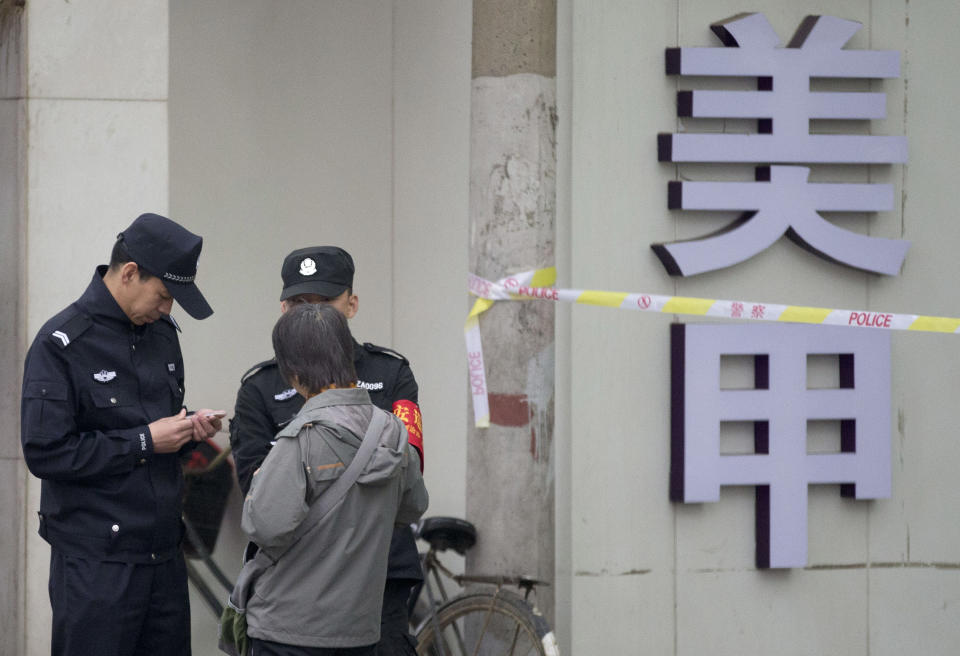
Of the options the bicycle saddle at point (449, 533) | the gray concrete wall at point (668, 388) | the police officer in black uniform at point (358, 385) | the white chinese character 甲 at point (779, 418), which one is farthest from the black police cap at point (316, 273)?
the white chinese character 甲 at point (779, 418)

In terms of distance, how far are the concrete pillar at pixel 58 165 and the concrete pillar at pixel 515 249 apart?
1.54 meters

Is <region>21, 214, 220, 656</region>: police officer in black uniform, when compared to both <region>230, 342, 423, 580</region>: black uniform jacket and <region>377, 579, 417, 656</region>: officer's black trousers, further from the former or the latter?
<region>377, 579, 417, 656</region>: officer's black trousers

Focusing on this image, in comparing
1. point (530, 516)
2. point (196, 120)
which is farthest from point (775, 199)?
point (196, 120)

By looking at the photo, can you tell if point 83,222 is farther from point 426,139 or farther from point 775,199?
point 775,199

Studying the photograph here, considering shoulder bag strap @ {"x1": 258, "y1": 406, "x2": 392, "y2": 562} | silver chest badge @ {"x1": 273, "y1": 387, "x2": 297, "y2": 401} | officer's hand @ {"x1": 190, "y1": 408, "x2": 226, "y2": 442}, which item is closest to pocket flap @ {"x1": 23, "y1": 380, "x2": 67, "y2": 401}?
officer's hand @ {"x1": 190, "y1": 408, "x2": 226, "y2": 442}

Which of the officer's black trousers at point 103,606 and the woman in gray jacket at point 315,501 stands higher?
the woman in gray jacket at point 315,501

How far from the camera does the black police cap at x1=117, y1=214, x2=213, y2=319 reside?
343cm

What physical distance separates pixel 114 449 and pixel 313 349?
2.91ft

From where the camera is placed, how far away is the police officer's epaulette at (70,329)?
3354mm

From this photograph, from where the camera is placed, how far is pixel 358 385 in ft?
11.7

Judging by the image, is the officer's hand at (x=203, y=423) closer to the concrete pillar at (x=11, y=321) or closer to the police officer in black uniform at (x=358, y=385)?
the police officer in black uniform at (x=358, y=385)

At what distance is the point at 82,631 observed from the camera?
3324 mm

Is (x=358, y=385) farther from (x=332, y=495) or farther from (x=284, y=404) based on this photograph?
(x=332, y=495)

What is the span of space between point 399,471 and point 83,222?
2.68m
